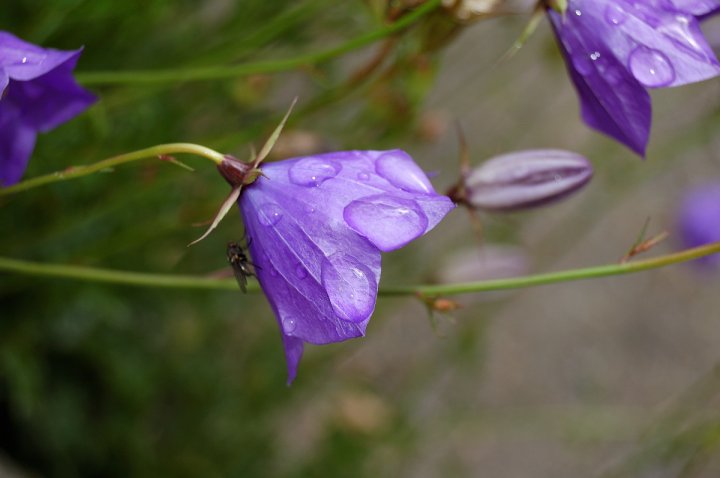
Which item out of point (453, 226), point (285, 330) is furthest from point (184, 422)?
point (285, 330)

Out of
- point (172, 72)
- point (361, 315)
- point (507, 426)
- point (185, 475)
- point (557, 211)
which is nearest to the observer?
point (361, 315)

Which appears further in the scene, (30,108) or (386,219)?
(30,108)

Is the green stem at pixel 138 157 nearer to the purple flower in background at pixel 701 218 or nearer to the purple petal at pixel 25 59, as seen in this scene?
the purple petal at pixel 25 59

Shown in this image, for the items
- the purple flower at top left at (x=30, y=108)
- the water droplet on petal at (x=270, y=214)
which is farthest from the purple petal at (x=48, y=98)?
the water droplet on petal at (x=270, y=214)

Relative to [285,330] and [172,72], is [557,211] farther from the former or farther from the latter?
[285,330]

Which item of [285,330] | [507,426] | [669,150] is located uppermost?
[285,330]

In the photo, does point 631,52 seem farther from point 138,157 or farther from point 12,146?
point 12,146

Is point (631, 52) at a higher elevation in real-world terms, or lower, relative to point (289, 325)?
higher

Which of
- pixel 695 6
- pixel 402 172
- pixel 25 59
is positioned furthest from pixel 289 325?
pixel 695 6
